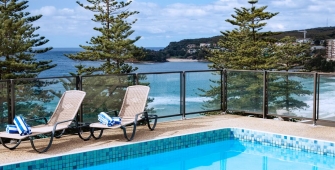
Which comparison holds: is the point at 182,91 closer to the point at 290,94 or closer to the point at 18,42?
the point at 290,94

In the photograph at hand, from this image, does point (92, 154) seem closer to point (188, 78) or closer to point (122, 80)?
point (122, 80)

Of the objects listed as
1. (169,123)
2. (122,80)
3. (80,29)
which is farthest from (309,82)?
(80,29)

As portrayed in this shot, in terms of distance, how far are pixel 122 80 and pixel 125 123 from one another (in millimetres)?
1346

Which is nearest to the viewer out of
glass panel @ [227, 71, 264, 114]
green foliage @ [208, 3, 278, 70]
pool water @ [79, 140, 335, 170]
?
pool water @ [79, 140, 335, 170]

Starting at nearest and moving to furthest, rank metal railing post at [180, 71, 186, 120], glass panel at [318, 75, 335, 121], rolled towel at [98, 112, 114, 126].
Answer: rolled towel at [98, 112, 114, 126] < glass panel at [318, 75, 335, 121] < metal railing post at [180, 71, 186, 120]

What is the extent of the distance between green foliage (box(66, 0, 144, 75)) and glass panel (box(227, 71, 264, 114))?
484 inches

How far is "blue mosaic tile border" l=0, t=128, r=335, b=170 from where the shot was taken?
5.58 m

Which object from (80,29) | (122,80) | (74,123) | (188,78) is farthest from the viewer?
(80,29)

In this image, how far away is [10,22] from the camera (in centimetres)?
1889

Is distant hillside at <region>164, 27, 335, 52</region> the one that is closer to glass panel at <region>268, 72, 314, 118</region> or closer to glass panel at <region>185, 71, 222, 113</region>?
glass panel at <region>185, 71, 222, 113</region>

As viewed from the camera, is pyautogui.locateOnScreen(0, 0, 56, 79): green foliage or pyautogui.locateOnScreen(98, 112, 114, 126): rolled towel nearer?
pyautogui.locateOnScreen(98, 112, 114, 126): rolled towel

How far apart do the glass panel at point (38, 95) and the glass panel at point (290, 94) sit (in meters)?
3.97

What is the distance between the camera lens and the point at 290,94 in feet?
27.5

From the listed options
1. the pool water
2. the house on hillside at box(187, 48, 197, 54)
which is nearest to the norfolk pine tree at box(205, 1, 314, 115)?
the house on hillside at box(187, 48, 197, 54)
